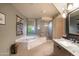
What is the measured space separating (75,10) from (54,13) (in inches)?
13.9

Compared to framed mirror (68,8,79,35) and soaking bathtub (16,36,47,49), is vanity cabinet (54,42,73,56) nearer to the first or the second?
soaking bathtub (16,36,47,49)

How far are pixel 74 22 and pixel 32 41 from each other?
2.67 ft

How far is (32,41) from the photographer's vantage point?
7.15 feet

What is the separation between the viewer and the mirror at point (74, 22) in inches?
72.5

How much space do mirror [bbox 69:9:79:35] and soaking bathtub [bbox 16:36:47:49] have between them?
494mm

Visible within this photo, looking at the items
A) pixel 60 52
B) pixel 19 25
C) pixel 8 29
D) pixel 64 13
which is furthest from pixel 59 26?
pixel 8 29

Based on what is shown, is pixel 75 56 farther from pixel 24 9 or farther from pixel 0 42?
pixel 0 42

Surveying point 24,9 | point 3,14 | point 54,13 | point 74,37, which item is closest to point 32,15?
point 24,9

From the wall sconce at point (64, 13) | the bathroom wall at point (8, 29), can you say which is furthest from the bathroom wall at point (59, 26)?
the bathroom wall at point (8, 29)

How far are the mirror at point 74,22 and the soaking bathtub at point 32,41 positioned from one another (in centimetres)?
49

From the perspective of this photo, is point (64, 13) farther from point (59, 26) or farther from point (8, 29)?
point (8, 29)

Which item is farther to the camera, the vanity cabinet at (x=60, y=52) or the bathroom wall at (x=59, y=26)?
the bathroom wall at (x=59, y=26)

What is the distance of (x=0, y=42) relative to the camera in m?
2.24

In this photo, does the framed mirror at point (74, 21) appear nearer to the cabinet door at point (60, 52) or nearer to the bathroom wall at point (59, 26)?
the bathroom wall at point (59, 26)
